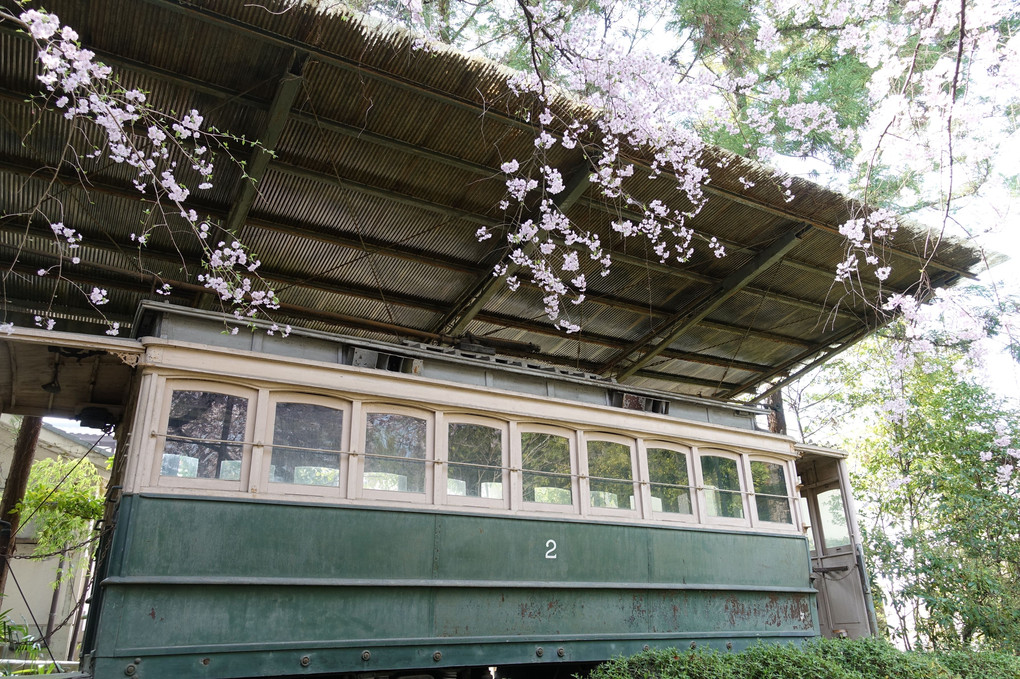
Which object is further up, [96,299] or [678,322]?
[678,322]

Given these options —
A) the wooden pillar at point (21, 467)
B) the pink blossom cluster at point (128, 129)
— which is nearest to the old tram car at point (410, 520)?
the pink blossom cluster at point (128, 129)

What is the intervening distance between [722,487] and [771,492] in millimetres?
746

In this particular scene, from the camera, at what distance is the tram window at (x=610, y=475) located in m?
6.73

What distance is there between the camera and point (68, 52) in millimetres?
3795

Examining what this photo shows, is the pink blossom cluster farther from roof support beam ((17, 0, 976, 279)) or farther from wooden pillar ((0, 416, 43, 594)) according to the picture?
wooden pillar ((0, 416, 43, 594))

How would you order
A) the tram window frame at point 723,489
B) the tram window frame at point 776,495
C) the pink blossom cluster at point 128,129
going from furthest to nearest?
the tram window frame at point 776,495
the tram window frame at point 723,489
the pink blossom cluster at point 128,129

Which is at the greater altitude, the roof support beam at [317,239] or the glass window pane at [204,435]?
the roof support beam at [317,239]

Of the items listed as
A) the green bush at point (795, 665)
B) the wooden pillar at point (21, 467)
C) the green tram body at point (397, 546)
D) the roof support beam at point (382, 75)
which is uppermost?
the roof support beam at point (382, 75)

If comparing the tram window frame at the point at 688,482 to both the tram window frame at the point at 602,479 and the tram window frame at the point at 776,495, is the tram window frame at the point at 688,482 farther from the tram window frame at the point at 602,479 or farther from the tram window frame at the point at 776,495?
the tram window frame at the point at 776,495

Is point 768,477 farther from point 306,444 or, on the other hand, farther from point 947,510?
point 947,510

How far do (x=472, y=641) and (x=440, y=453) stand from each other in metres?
1.48

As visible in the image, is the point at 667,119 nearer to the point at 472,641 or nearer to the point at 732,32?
the point at 732,32

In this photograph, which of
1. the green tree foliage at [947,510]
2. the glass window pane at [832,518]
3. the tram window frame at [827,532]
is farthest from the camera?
the green tree foliage at [947,510]

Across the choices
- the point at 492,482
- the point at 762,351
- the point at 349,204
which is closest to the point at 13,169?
the point at 349,204
